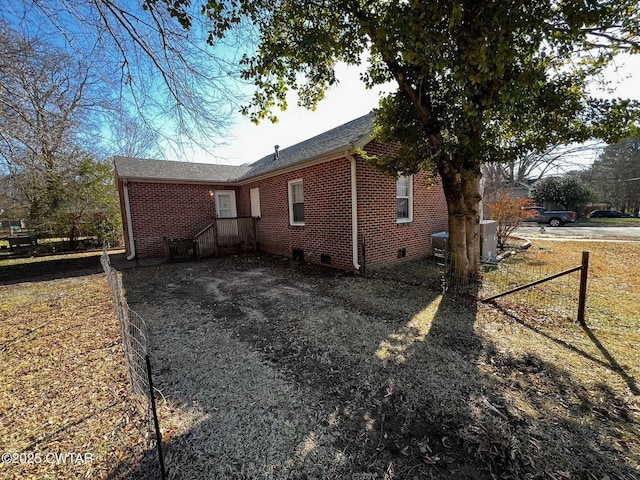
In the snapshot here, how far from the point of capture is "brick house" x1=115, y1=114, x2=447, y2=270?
732 centimetres

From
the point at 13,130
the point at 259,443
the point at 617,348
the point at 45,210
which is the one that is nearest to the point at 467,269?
the point at 617,348

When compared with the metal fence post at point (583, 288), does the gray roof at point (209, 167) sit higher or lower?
higher

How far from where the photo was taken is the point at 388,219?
25.8ft

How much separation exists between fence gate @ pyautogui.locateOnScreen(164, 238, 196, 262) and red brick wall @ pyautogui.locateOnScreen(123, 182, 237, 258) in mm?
764

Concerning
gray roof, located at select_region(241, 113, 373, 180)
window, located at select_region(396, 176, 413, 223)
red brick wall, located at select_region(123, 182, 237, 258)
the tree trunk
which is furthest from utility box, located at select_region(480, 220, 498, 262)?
red brick wall, located at select_region(123, 182, 237, 258)

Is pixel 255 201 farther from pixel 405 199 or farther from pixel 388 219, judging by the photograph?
pixel 405 199

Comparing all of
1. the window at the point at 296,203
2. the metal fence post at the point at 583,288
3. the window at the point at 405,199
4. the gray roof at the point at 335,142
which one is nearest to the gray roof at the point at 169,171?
the gray roof at the point at 335,142

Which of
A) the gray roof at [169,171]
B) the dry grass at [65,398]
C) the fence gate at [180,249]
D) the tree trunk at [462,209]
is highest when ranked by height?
the gray roof at [169,171]

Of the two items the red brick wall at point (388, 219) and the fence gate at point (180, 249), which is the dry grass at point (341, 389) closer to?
the red brick wall at point (388, 219)

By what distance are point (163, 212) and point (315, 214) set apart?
6632mm

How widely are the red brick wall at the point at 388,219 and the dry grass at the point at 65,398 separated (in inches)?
225

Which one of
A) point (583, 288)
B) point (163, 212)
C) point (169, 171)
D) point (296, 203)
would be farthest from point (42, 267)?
point (583, 288)

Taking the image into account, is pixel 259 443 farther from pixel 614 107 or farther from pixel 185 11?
pixel 614 107

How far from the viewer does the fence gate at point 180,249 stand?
10.4 meters
